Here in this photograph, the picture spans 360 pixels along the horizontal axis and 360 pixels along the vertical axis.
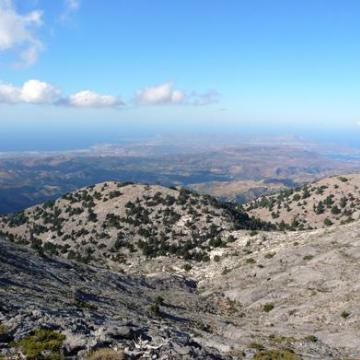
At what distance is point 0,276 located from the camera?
40156mm

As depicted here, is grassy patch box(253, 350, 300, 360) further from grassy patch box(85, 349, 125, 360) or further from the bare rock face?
grassy patch box(85, 349, 125, 360)

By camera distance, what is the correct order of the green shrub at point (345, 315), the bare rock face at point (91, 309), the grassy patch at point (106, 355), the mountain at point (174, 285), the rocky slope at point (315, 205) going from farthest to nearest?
1. the rocky slope at point (315, 205)
2. the green shrub at point (345, 315)
3. the mountain at point (174, 285)
4. the bare rock face at point (91, 309)
5. the grassy patch at point (106, 355)

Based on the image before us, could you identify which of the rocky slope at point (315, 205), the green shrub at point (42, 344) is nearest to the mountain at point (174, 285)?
the green shrub at point (42, 344)

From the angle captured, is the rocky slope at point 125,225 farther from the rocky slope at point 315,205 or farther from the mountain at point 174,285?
the rocky slope at point 315,205

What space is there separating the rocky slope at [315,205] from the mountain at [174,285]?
328 inches

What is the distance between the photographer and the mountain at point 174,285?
25562mm

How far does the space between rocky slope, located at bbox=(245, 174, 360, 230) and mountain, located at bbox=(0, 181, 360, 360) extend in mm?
8325

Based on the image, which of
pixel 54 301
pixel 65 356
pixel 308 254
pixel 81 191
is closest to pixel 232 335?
pixel 54 301

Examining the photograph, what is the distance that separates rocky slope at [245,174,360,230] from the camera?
107875 millimetres

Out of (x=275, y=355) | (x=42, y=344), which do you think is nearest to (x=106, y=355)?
(x=42, y=344)

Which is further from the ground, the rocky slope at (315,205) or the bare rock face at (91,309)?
the bare rock face at (91,309)

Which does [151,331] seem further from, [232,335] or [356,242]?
[356,242]

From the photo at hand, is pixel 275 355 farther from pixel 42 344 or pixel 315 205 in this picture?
pixel 315 205

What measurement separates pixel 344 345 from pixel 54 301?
815 inches
